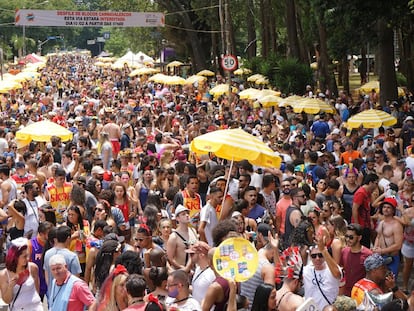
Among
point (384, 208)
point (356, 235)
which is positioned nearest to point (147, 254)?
point (356, 235)

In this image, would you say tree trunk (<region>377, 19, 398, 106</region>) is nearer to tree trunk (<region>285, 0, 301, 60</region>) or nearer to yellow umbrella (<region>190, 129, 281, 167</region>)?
tree trunk (<region>285, 0, 301, 60</region>)

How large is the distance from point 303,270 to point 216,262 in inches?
57.3

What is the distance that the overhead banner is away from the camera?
150 ft

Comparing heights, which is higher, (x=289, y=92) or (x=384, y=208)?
(x=384, y=208)

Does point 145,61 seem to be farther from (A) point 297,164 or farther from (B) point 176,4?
(A) point 297,164

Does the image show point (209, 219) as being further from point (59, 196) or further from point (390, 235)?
point (59, 196)

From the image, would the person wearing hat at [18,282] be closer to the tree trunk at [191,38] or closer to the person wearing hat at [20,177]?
the person wearing hat at [20,177]

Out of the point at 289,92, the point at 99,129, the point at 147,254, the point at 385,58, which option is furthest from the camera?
the point at 289,92

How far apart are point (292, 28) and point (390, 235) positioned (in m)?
28.5

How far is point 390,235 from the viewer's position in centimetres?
999

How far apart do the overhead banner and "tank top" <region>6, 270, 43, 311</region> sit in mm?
39075

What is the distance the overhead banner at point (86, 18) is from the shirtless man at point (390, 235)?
3760 centimetres

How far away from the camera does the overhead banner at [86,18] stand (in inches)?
1802

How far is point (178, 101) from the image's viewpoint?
35031 mm
